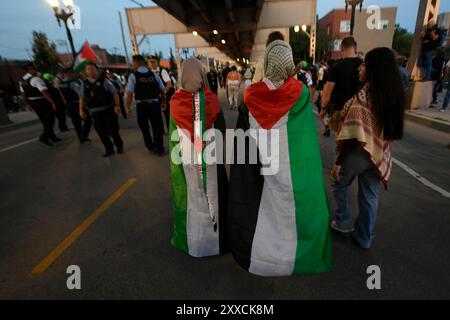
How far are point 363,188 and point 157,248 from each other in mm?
2140

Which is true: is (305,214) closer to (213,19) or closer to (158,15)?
(213,19)

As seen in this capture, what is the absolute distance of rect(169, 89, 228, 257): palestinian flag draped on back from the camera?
85.7 inches

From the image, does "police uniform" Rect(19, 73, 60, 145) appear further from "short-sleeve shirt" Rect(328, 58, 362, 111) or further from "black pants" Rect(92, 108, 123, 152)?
"short-sleeve shirt" Rect(328, 58, 362, 111)

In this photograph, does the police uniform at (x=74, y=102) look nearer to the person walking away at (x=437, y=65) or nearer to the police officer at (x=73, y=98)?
the police officer at (x=73, y=98)

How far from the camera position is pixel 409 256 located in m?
2.31

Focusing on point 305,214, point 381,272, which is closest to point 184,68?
point 305,214

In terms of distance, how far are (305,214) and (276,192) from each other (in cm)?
30

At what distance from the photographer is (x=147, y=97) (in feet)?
16.9

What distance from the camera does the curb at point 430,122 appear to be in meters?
6.09

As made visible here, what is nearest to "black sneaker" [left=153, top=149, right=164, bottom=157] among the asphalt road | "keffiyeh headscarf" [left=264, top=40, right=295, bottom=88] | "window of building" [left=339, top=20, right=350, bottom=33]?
the asphalt road

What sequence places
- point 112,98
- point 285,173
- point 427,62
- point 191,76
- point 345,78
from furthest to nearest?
point 427,62 → point 112,98 → point 345,78 → point 191,76 → point 285,173

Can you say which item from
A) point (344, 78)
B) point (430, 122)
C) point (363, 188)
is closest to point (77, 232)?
point (363, 188)

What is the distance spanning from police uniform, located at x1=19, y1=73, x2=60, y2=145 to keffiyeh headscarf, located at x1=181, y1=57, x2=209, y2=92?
6061 mm

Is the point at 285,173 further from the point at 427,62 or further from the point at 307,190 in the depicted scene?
the point at 427,62
